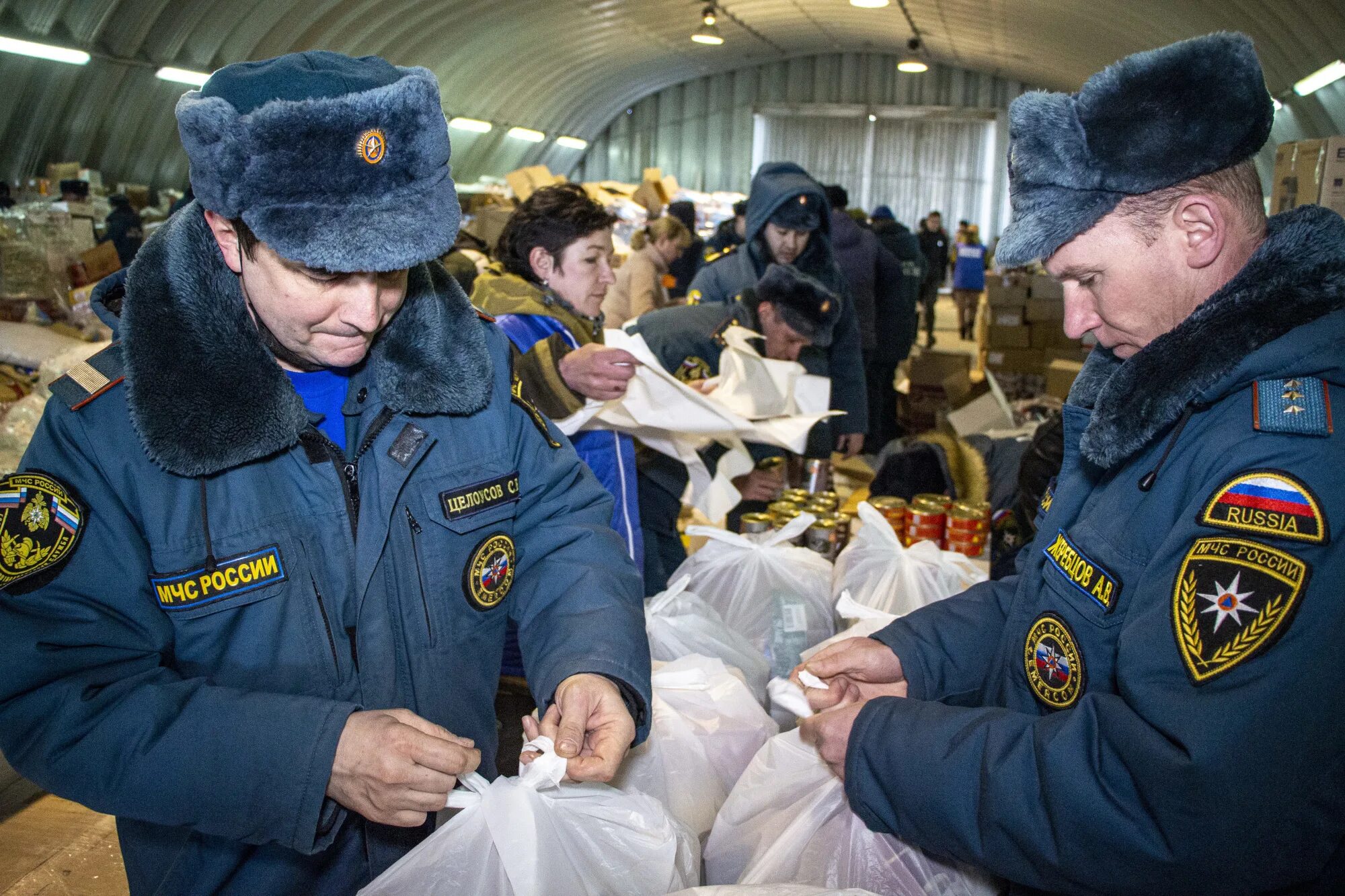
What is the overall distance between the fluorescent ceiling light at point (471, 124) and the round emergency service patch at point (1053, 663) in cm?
1492

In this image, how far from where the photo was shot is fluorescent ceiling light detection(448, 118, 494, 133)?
50.5 ft

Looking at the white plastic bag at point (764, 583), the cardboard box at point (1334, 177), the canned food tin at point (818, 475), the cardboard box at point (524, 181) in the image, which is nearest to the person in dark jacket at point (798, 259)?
the canned food tin at point (818, 475)

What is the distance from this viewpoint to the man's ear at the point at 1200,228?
4.09 ft

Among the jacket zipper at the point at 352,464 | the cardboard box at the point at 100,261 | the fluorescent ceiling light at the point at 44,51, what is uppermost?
the fluorescent ceiling light at the point at 44,51

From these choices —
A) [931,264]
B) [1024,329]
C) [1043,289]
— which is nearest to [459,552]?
[1043,289]

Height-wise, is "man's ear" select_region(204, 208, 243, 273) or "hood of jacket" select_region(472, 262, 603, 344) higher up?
"man's ear" select_region(204, 208, 243, 273)

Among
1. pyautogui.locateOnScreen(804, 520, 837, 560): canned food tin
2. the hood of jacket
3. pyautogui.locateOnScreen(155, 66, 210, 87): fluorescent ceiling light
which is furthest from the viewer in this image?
pyautogui.locateOnScreen(155, 66, 210, 87): fluorescent ceiling light

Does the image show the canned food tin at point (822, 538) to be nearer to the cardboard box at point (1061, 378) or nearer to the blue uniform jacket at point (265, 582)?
the blue uniform jacket at point (265, 582)

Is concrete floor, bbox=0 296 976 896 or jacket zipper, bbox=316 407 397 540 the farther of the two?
concrete floor, bbox=0 296 976 896

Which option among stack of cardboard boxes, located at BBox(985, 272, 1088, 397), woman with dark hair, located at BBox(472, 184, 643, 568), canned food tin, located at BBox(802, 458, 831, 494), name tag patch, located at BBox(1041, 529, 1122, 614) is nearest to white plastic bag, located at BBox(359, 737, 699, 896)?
name tag patch, located at BBox(1041, 529, 1122, 614)

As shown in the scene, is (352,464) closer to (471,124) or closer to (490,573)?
(490,573)

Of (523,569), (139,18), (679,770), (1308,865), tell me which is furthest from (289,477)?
(139,18)

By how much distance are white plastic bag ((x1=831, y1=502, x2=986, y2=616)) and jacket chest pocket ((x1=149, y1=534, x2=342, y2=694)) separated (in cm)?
150

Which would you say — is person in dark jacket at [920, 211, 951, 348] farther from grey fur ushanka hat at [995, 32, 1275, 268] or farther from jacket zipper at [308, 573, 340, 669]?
jacket zipper at [308, 573, 340, 669]
